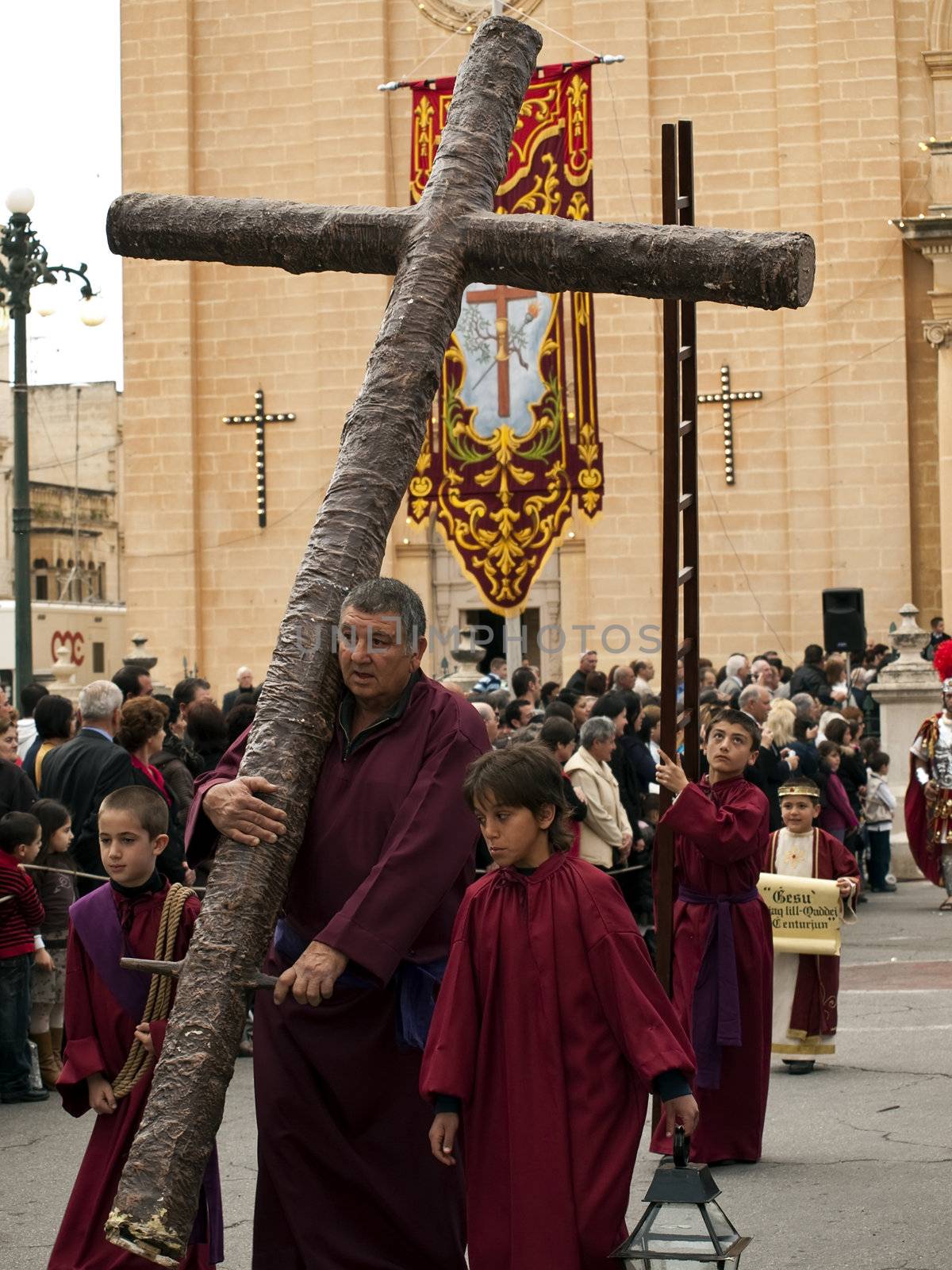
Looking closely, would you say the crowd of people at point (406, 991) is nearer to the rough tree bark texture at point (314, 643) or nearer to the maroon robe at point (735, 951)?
the rough tree bark texture at point (314, 643)

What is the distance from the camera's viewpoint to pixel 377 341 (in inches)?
203

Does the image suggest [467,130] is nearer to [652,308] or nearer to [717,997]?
[717,997]

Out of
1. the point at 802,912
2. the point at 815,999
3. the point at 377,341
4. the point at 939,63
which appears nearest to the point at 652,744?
the point at 802,912

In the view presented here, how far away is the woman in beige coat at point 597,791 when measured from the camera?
435 inches

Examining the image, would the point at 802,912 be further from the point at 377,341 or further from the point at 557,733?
the point at 377,341

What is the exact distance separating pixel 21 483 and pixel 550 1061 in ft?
43.9

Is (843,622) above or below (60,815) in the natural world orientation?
above

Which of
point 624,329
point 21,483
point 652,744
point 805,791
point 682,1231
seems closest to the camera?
point 682,1231

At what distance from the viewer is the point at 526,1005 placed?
14.8 ft

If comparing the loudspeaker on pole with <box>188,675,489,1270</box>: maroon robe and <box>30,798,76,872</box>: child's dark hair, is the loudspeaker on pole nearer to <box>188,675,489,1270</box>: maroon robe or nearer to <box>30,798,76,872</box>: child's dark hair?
<box>30,798,76,872</box>: child's dark hair

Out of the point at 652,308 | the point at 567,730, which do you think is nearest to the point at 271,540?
the point at 652,308

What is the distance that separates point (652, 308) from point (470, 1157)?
2135cm

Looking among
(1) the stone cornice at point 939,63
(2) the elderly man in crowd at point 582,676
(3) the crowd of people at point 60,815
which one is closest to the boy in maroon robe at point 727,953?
(3) the crowd of people at point 60,815

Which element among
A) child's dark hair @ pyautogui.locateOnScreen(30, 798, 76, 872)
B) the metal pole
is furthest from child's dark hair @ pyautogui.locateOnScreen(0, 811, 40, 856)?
the metal pole
